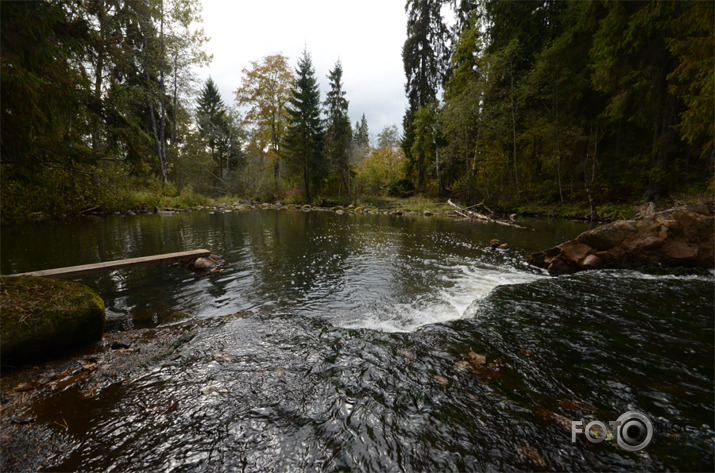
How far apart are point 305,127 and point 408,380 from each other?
32.9 m

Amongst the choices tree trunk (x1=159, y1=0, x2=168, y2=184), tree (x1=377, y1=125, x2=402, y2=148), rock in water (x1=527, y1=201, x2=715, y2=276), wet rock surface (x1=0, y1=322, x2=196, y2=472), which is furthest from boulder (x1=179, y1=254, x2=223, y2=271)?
tree (x1=377, y1=125, x2=402, y2=148)

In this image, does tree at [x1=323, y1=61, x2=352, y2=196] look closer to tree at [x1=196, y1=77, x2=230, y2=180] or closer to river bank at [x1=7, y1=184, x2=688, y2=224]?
river bank at [x1=7, y1=184, x2=688, y2=224]

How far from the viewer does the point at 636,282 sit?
530cm

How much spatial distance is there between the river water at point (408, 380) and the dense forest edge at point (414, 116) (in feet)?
13.2

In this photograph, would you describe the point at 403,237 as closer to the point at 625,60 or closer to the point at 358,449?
the point at 358,449

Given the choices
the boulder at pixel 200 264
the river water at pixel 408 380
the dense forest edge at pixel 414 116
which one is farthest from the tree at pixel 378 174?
the river water at pixel 408 380

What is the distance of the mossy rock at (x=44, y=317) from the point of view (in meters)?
2.71

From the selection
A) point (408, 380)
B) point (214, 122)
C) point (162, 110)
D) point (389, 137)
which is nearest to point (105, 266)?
point (408, 380)

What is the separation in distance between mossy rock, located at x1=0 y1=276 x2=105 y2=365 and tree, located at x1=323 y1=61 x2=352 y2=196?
29.6 metres

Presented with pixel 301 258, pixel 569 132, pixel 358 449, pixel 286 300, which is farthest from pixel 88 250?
pixel 569 132

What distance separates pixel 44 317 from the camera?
287 centimetres

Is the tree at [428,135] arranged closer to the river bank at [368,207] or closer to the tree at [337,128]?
the river bank at [368,207]

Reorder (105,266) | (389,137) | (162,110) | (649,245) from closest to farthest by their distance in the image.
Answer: (105,266), (649,245), (162,110), (389,137)

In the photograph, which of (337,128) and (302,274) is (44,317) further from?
(337,128)
